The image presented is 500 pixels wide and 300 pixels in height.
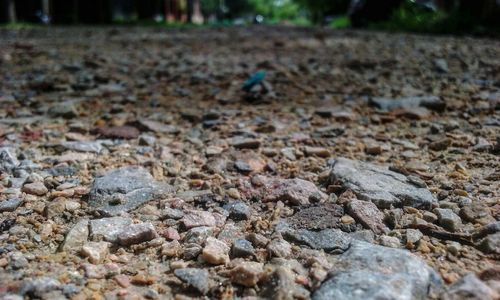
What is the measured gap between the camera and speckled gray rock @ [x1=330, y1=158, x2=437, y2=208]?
167 cm

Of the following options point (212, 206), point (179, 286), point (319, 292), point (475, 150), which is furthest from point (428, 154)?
point (179, 286)

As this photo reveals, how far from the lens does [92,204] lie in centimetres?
168

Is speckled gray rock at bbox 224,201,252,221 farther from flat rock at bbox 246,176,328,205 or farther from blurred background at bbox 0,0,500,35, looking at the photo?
blurred background at bbox 0,0,500,35

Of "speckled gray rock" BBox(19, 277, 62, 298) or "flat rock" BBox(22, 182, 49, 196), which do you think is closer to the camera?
"speckled gray rock" BBox(19, 277, 62, 298)

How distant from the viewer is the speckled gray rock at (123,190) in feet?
5.49

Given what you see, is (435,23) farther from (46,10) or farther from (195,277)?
(46,10)

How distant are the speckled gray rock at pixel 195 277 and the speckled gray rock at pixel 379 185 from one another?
27.8 inches

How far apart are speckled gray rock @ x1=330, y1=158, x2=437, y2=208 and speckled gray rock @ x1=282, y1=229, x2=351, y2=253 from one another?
0.90 ft

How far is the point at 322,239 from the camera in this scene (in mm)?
Result: 1444

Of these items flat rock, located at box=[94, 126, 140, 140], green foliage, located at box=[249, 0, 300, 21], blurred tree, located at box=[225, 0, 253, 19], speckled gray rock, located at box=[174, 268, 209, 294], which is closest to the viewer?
speckled gray rock, located at box=[174, 268, 209, 294]

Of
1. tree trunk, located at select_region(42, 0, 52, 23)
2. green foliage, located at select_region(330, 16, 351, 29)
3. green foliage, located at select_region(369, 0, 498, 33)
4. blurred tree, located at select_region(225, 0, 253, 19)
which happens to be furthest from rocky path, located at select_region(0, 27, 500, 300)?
blurred tree, located at select_region(225, 0, 253, 19)

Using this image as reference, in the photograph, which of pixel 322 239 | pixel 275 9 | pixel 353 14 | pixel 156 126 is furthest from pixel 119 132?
pixel 275 9

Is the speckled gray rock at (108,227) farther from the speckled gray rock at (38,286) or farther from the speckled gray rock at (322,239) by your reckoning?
the speckled gray rock at (322,239)

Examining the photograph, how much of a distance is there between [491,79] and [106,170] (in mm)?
2988
